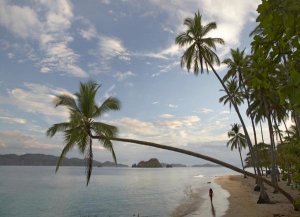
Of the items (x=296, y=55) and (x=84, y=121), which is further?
(x=84, y=121)

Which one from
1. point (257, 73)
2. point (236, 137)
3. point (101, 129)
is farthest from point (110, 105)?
point (236, 137)

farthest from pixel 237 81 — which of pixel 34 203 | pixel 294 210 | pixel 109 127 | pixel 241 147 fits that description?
pixel 241 147

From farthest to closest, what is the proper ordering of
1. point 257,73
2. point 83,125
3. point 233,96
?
point 233,96 < point 83,125 < point 257,73

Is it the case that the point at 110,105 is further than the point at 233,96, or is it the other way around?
the point at 233,96

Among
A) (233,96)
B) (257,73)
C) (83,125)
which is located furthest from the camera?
(233,96)

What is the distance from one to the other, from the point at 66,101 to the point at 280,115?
28.1 metres

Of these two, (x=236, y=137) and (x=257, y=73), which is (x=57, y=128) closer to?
(x=257, y=73)

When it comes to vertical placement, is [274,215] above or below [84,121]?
below

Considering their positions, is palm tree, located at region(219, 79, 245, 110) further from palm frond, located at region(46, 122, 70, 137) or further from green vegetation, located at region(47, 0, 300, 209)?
palm frond, located at region(46, 122, 70, 137)

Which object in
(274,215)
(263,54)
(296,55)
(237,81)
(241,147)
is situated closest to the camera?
(296,55)

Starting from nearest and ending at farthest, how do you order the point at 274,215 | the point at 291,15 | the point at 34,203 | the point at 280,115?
A: the point at 291,15, the point at 274,215, the point at 280,115, the point at 34,203

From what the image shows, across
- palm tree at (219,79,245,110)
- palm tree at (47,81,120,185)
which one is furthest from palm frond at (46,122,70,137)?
palm tree at (219,79,245,110)

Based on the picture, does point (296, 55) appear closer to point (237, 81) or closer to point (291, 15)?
point (291, 15)

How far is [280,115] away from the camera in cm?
3841
